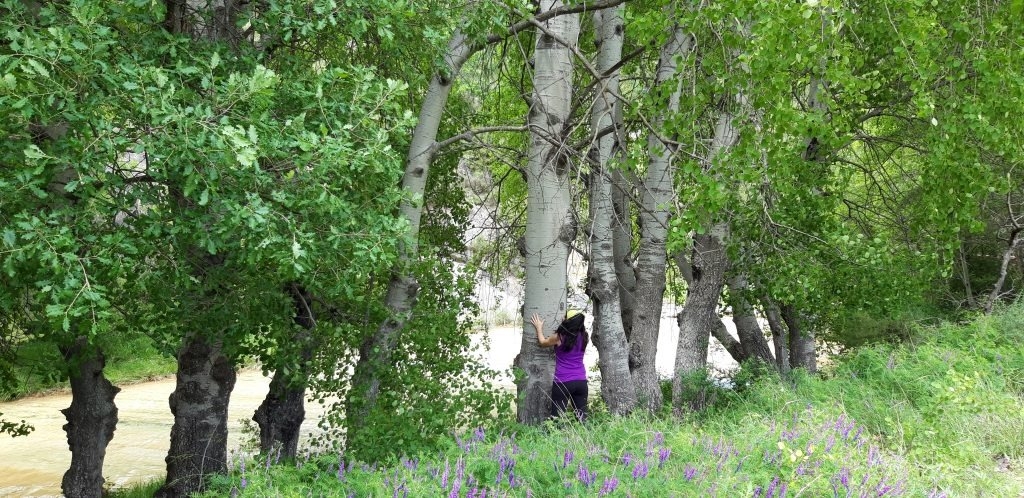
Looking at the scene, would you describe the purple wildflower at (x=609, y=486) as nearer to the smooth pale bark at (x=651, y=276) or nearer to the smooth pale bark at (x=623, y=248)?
the smooth pale bark at (x=651, y=276)

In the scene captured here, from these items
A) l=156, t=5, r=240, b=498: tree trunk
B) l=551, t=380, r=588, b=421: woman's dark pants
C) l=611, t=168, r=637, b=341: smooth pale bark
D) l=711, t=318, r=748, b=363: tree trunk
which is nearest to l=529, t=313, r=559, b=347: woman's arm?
l=551, t=380, r=588, b=421: woman's dark pants

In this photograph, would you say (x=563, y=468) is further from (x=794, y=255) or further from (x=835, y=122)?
(x=794, y=255)

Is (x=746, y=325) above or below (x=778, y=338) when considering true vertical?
above

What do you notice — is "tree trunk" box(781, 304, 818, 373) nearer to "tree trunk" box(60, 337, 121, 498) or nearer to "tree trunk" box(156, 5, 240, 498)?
"tree trunk" box(156, 5, 240, 498)

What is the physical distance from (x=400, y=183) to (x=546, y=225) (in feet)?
4.76

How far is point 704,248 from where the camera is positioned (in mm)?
8750

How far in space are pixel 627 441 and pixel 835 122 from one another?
3.64 m

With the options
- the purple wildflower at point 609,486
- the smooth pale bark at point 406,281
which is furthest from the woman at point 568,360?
the purple wildflower at point 609,486

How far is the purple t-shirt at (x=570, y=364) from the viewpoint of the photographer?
24.5 ft

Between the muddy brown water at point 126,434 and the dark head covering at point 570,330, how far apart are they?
4.72 ft

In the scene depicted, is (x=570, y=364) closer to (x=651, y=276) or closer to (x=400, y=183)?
(x=651, y=276)

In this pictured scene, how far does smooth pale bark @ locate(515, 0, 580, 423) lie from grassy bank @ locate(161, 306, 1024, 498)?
1.15 m

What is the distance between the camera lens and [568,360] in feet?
24.6

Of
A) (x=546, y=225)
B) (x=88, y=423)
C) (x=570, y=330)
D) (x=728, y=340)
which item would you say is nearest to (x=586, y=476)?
(x=570, y=330)
